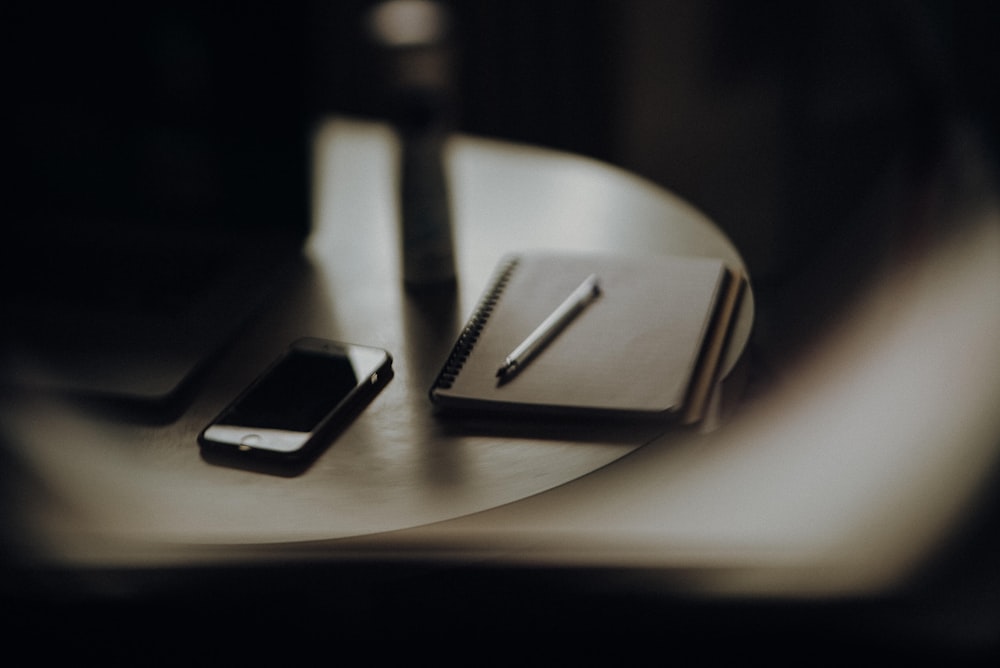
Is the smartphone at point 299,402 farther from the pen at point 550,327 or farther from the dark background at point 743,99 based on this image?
the dark background at point 743,99

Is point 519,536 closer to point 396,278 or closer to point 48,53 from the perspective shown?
point 396,278

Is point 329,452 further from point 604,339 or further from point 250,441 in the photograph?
point 604,339

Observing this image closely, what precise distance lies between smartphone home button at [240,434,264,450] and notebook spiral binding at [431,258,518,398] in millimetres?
129

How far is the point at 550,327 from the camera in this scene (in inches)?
32.4

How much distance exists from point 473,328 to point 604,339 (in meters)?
0.11

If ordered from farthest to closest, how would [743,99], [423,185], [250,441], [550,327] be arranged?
[743,99], [423,185], [550,327], [250,441]

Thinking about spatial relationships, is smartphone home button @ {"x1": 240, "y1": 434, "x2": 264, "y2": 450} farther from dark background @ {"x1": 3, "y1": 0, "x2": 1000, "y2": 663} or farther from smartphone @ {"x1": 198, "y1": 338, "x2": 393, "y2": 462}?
dark background @ {"x1": 3, "y1": 0, "x2": 1000, "y2": 663}

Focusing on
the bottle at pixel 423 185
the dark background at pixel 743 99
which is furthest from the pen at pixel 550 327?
the dark background at pixel 743 99

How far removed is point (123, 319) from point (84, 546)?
27 cm

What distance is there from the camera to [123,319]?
89cm

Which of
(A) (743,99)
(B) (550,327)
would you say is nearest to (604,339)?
(B) (550,327)

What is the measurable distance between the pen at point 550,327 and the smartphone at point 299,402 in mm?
101

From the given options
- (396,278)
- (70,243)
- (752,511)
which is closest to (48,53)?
(70,243)

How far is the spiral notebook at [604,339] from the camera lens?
29.2 inches
